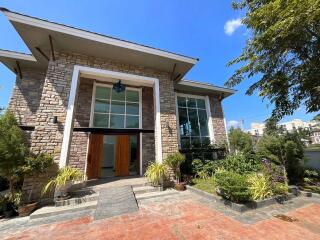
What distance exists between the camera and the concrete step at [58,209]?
396cm

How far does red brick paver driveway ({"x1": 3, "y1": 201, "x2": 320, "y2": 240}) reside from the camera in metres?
2.90

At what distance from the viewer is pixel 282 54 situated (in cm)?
587

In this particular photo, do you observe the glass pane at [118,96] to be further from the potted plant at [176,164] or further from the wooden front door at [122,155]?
the potted plant at [176,164]

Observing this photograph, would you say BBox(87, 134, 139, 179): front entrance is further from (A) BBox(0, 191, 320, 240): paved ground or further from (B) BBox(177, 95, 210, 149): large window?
(A) BBox(0, 191, 320, 240): paved ground

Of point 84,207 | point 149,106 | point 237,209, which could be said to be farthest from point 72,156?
point 237,209

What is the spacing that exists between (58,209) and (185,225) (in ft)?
11.4

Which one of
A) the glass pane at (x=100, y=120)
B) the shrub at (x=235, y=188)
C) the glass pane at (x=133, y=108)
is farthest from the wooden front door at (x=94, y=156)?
the shrub at (x=235, y=188)

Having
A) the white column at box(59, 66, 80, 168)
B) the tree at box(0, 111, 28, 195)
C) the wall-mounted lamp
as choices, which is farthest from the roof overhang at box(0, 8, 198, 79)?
the tree at box(0, 111, 28, 195)

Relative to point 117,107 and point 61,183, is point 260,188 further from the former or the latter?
point 117,107

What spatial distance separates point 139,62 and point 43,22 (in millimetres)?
3613

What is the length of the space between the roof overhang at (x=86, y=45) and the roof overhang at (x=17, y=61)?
0.47 meters

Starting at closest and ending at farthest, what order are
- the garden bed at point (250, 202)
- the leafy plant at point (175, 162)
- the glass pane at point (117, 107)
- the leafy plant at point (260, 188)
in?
the garden bed at point (250, 202), the leafy plant at point (260, 188), the leafy plant at point (175, 162), the glass pane at point (117, 107)

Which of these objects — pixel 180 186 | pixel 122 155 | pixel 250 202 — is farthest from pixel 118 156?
pixel 250 202

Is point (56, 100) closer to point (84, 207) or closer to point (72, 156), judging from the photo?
point (72, 156)
